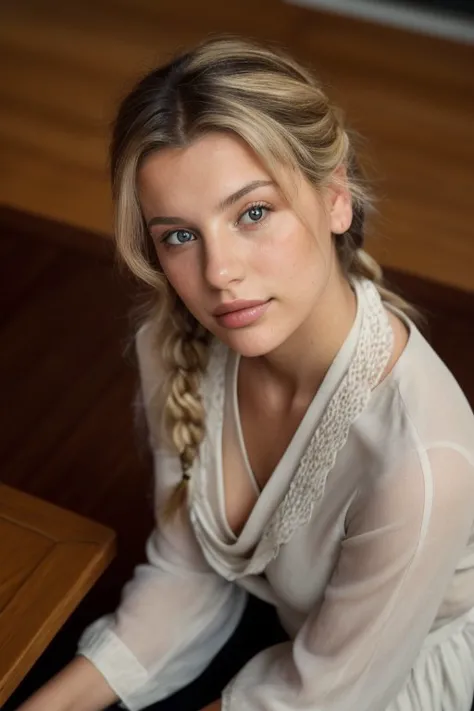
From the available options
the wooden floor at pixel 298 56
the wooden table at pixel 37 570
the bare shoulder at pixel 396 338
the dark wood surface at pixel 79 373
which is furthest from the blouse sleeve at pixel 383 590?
the wooden floor at pixel 298 56

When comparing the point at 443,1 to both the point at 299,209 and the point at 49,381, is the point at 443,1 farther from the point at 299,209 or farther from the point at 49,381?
the point at 299,209

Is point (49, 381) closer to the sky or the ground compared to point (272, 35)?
closer to the ground

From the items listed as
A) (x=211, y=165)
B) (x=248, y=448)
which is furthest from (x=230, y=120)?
(x=248, y=448)

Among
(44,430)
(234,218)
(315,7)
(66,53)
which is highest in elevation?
(234,218)

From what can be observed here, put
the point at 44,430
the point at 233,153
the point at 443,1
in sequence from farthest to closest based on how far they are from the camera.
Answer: the point at 443,1 → the point at 44,430 → the point at 233,153

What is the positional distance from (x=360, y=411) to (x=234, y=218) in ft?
0.74

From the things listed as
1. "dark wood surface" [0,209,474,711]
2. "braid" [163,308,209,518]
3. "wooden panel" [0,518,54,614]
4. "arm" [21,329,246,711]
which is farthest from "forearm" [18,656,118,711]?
"dark wood surface" [0,209,474,711]

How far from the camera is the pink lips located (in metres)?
0.84

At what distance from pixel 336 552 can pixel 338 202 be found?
352mm

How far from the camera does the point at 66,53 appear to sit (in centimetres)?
286

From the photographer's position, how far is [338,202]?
2.94ft

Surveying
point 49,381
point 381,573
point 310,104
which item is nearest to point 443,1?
point 49,381

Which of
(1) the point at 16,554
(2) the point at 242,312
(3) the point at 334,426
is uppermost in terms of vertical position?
(2) the point at 242,312

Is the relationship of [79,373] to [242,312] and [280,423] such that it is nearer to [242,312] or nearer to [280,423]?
[280,423]
